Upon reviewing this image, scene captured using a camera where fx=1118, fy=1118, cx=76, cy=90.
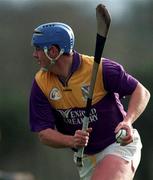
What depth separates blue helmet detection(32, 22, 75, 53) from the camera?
10.5 metres

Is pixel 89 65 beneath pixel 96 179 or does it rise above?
above

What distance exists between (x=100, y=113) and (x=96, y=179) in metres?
0.70

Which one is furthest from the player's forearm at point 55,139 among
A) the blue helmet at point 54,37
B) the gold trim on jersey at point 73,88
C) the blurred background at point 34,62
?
the blurred background at point 34,62

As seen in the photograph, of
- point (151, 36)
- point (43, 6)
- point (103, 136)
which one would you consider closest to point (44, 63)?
point (103, 136)

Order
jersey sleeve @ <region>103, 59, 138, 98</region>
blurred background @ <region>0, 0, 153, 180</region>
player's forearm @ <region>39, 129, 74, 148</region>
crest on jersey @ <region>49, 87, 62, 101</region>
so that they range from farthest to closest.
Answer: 1. blurred background @ <region>0, 0, 153, 180</region>
2. crest on jersey @ <region>49, 87, 62, 101</region>
3. jersey sleeve @ <region>103, 59, 138, 98</region>
4. player's forearm @ <region>39, 129, 74, 148</region>

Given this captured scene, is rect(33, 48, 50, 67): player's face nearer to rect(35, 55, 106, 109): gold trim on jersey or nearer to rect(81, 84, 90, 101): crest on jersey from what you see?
rect(35, 55, 106, 109): gold trim on jersey

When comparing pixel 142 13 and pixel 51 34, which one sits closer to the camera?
pixel 51 34

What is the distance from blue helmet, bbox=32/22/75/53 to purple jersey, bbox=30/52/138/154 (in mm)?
158

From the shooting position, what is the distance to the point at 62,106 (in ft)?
34.8

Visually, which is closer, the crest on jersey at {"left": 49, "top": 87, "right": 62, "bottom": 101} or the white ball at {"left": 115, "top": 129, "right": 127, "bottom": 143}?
the white ball at {"left": 115, "top": 129, "right": 127, "bottom": 143}

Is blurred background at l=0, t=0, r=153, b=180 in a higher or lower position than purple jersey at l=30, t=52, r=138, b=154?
lower

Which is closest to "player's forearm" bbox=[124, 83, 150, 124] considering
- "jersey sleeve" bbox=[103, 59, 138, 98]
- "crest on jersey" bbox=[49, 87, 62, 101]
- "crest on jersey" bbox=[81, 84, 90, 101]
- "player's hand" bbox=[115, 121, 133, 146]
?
"jersey sleeve" bbox=[103, 59, 138, 98]

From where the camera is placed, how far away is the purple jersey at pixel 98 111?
1048 centimetres

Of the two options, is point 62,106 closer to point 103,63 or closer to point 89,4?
point 103,63
